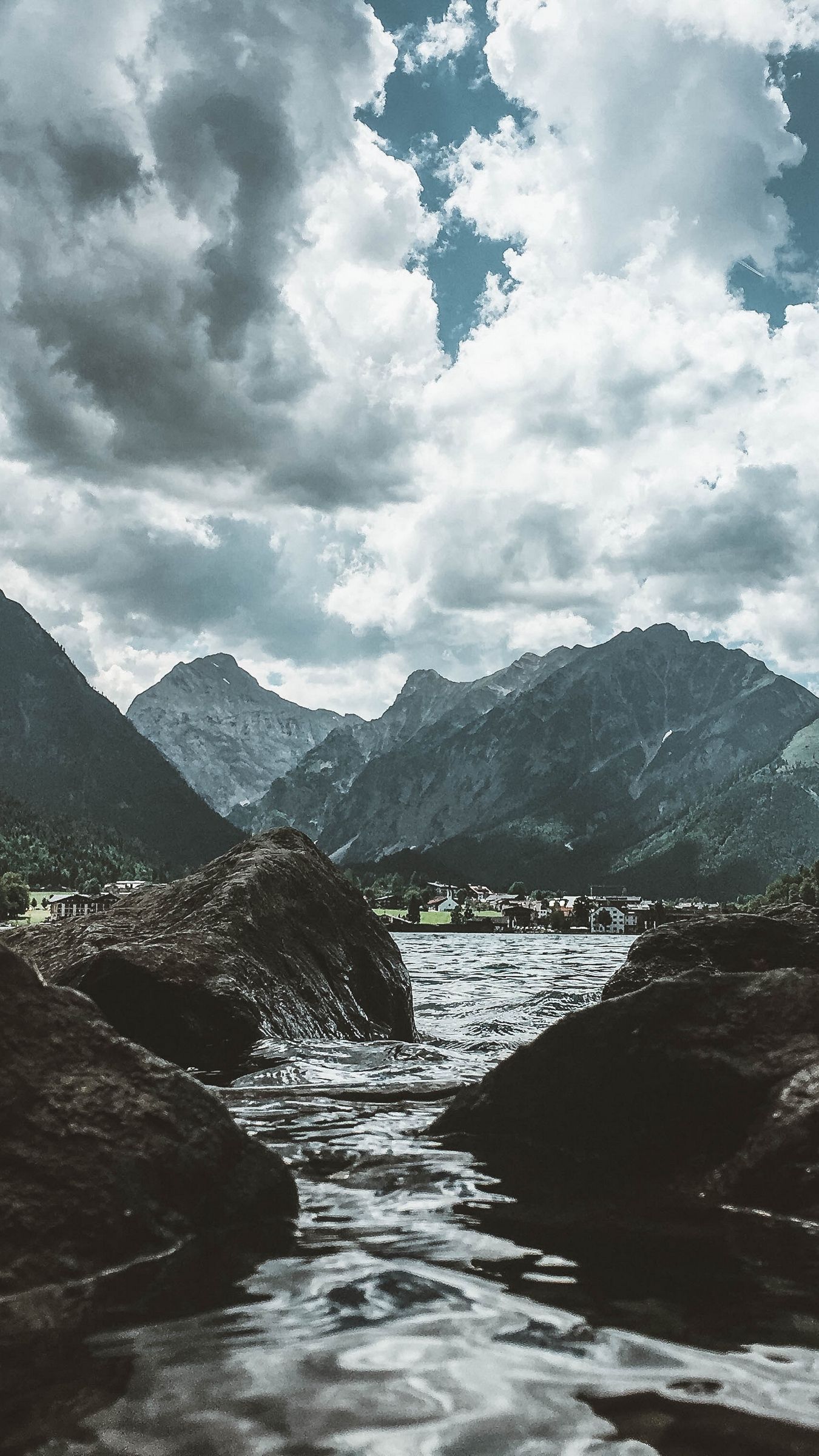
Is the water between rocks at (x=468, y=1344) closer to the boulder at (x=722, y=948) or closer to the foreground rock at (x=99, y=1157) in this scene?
the foreground rock at (x=99, y=1157)

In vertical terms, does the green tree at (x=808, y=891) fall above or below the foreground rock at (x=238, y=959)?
below

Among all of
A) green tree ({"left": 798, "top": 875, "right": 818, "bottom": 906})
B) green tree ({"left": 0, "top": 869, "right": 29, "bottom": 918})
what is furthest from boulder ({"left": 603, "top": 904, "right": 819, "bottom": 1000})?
green tree ({"left": 0, "top": 869, "right": 29, "bottom": 918})

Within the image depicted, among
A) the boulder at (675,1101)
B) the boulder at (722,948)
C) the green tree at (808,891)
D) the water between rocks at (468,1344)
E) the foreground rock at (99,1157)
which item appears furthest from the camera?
the green tree at (808,891)

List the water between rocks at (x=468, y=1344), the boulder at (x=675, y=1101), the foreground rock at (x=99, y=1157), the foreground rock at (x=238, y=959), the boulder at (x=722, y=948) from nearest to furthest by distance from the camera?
the water between rocks at (x=468, y=1344) → the foreground rock at (x=99, y=1157) → the boulder at (x=675, y=1101) → the foreground rock at (x=238, y=959) → the boulder at (x=722, y=948)

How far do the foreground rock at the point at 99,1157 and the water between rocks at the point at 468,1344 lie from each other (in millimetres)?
434

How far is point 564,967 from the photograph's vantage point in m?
44.6

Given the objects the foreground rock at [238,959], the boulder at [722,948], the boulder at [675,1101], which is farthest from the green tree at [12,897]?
the boulder at [675,1101]

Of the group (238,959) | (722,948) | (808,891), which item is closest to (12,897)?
(808,891)

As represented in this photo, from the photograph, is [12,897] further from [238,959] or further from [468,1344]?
[468,1344]

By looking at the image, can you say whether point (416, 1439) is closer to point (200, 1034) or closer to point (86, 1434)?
→ point (86, 1434)

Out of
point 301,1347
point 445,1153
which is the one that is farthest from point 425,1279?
point 445,1153

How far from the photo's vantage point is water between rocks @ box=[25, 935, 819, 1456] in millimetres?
2795

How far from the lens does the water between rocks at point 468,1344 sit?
2795 mm

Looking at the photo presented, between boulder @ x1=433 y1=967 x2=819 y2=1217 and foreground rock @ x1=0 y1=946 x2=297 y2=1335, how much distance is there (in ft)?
5.88
